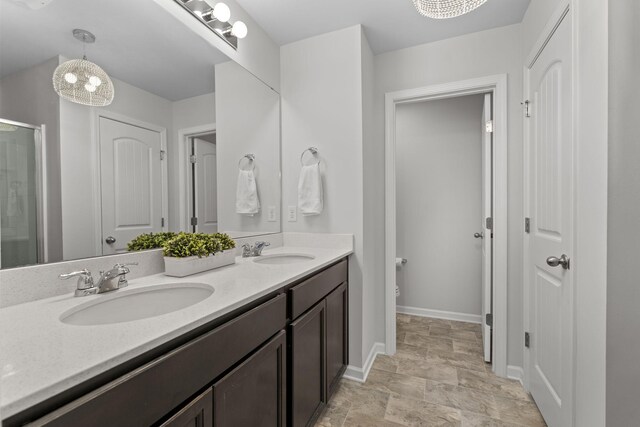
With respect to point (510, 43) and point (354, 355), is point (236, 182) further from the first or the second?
point (510, 43)

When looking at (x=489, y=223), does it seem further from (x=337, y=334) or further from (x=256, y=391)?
(x=256, y=391)

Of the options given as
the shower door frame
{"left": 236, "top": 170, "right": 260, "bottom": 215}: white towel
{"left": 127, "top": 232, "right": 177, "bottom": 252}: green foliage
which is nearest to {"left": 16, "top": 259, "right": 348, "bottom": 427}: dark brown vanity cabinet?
{"left": 127, "top": 232, "right": 177, "bottom": 252}: green foliage

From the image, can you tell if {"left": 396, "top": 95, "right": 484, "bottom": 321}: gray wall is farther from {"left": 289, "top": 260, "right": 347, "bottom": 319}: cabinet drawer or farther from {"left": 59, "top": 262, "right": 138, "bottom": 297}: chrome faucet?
{"left": 59, "top": 262, "right": 138, "bottom": 297}: chrome faucet

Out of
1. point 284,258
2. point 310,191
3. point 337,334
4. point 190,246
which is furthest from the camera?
point 310,191

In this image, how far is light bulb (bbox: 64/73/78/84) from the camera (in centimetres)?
95

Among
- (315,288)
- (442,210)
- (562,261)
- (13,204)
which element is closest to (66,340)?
(13,204)

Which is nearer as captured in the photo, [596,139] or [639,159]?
[639,159]

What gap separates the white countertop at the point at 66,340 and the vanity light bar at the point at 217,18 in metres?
1.32

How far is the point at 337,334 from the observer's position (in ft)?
5.43

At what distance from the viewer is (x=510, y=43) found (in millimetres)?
1889

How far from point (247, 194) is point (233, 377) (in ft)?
4.10

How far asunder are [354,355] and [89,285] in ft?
5.09

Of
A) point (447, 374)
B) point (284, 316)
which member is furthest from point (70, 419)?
point (447, 374)

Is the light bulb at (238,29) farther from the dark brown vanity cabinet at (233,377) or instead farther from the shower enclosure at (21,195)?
the dark brown vanity cabinet at (233,377)
